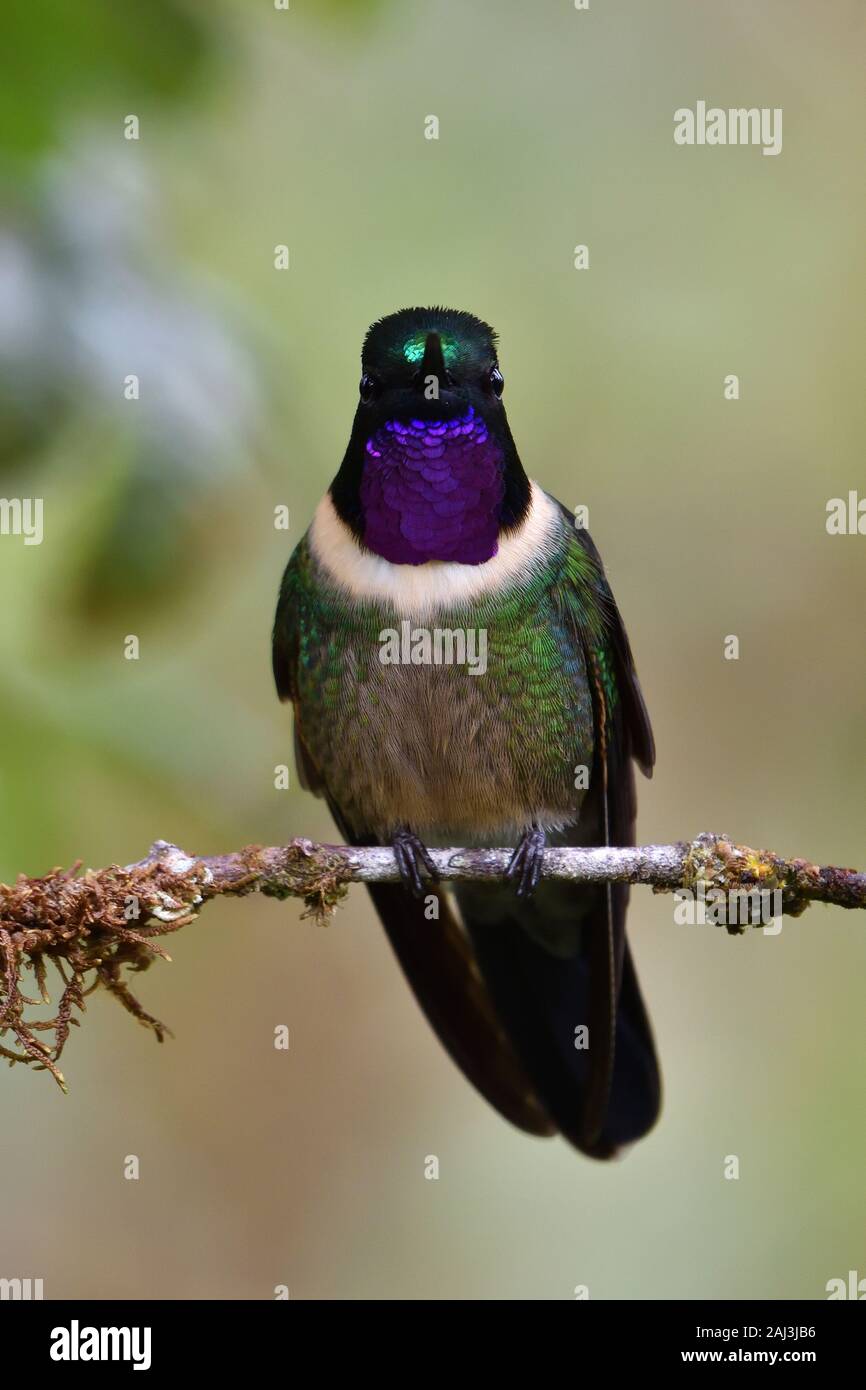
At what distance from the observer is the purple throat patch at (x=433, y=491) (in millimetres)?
4375

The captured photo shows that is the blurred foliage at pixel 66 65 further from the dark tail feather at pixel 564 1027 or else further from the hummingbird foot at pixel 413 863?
the dark tail feather at pixel 564 1027

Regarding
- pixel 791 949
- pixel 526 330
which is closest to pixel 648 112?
pixel 526 330

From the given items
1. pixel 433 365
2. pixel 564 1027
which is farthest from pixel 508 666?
pixel 564 1027

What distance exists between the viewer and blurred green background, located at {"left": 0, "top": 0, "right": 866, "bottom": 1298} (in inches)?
252

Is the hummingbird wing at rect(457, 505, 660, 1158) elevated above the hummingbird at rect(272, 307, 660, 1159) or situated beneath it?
situated beneath

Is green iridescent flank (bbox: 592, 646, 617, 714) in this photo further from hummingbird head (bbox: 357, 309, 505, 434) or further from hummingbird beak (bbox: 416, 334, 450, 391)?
hummingbird beak (bbox: 416, 334, 450, 391)

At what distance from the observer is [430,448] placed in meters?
4.38

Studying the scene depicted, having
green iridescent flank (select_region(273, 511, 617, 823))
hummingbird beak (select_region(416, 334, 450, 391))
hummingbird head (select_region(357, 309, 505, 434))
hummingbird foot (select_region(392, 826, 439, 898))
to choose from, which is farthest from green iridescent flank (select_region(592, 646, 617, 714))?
hummingbird beak (select_region(416, 334, 450, 391))

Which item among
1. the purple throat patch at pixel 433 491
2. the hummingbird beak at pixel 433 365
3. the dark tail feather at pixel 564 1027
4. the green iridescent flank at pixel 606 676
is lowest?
the dark tail feather at pixel 564 1027

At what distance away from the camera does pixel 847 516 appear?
718 centimetres

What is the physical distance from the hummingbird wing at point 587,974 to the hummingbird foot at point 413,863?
0.63 meters

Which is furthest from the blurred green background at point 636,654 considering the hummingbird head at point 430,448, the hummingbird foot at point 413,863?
the hummingbird foot at point 413,863

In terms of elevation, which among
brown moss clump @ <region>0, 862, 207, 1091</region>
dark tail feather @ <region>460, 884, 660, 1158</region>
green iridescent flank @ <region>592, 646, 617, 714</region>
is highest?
green iridescent flank @ <region>592, 646, 617, 714</region>

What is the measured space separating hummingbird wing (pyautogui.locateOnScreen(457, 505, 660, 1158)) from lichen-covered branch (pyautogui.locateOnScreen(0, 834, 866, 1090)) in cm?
121
